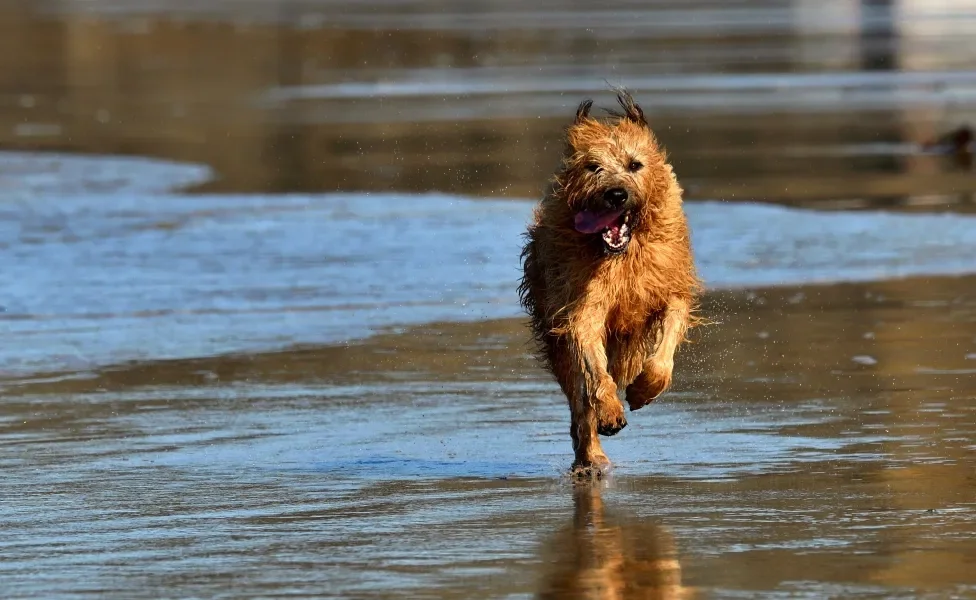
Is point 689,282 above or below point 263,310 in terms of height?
above

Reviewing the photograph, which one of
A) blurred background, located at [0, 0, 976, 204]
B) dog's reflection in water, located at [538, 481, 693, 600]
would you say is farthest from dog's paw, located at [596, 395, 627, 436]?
blurred background, located at [0, 0, 976, 204]

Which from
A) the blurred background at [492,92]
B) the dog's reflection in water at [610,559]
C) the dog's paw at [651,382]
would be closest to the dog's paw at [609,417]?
the dog's paw at [651,382]

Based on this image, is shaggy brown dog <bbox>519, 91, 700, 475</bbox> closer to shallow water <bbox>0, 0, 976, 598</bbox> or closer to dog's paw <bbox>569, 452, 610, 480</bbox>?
dog's paw <bbox>569, 452, 610, 480</bbox>

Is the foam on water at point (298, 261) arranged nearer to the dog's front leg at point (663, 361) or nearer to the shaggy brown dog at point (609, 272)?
the shaggy brown dog at point (609, 272)

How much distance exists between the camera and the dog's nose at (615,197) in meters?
7.00

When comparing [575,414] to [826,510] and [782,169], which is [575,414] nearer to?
[826,510]

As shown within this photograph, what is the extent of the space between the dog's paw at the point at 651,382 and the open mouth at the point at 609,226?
453 mm

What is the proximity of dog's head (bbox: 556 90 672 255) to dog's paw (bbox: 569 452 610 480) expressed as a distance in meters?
0.71

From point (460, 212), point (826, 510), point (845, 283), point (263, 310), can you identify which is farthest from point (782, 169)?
point (826, 510)

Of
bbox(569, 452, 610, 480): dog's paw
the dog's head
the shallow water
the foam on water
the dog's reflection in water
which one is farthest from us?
the foam on water

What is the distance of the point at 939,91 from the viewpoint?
78.4 ft

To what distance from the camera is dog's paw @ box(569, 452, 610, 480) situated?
6.94 metres

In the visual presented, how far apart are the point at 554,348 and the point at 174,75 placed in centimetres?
2366

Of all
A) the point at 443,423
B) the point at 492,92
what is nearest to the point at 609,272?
the point at 443,423
